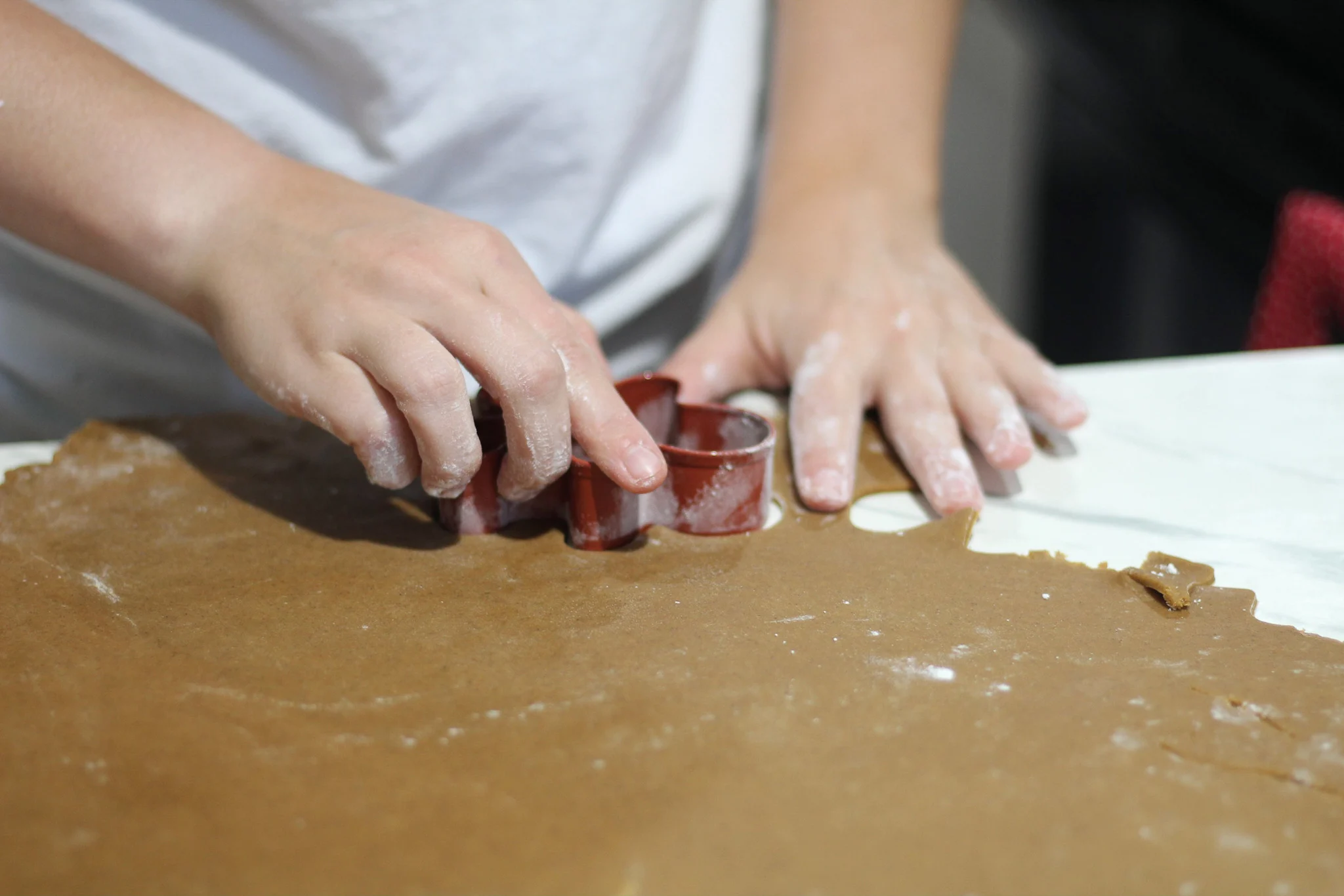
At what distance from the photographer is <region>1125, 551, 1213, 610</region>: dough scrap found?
0.86 meters

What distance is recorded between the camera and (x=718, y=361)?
1274 mm

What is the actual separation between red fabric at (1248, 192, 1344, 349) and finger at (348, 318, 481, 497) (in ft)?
4.38

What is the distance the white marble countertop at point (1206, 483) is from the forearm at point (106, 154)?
0.32 m

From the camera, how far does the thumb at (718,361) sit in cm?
126

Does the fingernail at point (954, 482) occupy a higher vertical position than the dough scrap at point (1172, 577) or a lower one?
lower

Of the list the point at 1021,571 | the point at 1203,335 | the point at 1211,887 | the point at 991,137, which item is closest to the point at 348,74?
the point at 1021,571

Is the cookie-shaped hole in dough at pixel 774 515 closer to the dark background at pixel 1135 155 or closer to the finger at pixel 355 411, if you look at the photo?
the finger at pixel 355 411

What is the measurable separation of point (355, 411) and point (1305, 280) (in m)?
1.45

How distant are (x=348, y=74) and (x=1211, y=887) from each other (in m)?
1.12

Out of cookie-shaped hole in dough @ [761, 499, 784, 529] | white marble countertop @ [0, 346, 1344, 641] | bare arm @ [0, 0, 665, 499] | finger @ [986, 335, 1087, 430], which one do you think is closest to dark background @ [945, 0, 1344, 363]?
white marble countertop @ [0, 346, 1344, 641]


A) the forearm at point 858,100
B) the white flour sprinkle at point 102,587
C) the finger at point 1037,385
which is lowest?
the white flour sprinkle at point 102,587

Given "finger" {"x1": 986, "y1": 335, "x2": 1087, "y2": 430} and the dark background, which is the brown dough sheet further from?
the dark background

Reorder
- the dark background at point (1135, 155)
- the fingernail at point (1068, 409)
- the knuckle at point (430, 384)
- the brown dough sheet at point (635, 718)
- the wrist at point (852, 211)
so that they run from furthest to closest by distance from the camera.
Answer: the dark background at point (1135, 155) → the wrist at point (852, 211) → the fingernail at point (1068, 409) → the knuckle at point (430, 384) → the brown dough sheet at point (635, 718)

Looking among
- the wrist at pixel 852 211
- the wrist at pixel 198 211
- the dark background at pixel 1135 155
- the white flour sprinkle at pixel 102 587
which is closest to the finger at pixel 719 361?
the wrist at pixel 852 211
